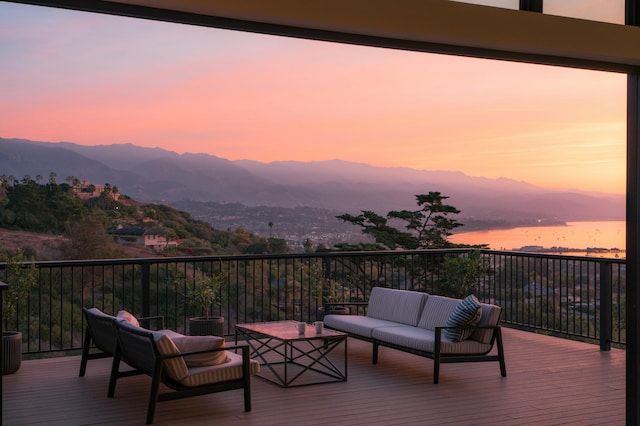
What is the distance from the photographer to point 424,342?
678cm

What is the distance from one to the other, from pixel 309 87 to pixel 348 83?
81cm

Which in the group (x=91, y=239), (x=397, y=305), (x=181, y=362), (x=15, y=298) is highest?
(x=91, y=239)

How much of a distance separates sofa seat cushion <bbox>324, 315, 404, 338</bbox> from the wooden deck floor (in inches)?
12.0

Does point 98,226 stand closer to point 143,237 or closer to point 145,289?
point 143,237

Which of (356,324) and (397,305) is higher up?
(397,305)

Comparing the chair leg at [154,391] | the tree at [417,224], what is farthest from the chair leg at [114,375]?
the tree at [417,224]

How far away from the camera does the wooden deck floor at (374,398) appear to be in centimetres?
554

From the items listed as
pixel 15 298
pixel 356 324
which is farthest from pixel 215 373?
pixel 15 298

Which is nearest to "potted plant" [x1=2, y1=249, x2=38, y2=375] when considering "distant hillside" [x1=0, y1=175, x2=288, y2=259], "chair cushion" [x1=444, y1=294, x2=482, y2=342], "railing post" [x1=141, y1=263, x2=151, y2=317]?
"railing post" [x1=141, y1=263, x2=151, y2=317]

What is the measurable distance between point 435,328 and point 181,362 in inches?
91.0

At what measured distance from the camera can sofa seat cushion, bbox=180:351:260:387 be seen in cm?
549

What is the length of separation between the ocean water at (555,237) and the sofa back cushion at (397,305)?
6.54 m

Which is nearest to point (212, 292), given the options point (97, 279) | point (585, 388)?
point (585, 388)

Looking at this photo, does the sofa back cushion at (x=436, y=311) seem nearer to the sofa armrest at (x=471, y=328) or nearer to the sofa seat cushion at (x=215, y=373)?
the sofa armrest at (x=471, y=328)
